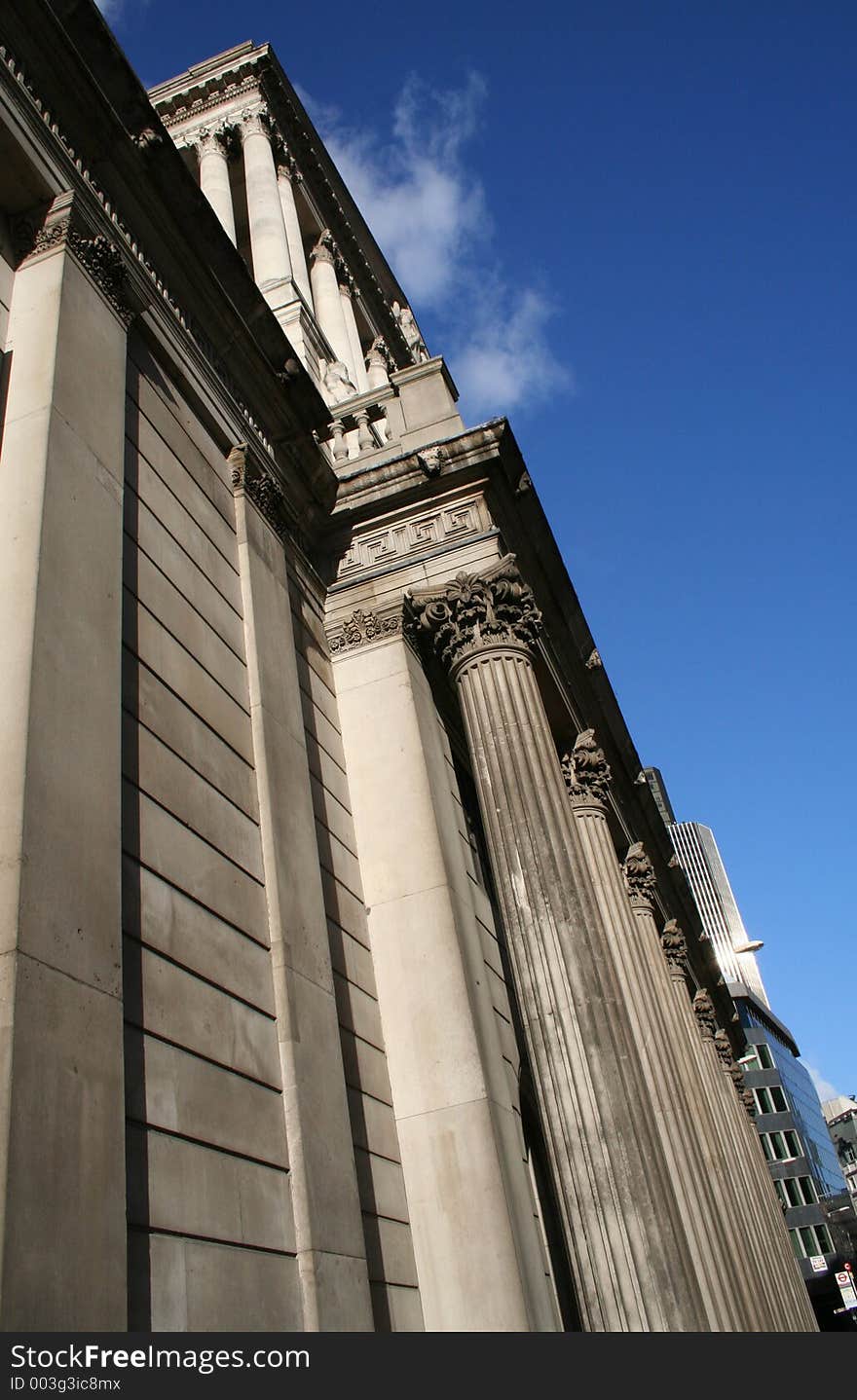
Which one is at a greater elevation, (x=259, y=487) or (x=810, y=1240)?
(x=810, y=1240)

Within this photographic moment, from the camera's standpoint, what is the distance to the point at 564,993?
11562 mm

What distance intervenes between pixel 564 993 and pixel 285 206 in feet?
81.8

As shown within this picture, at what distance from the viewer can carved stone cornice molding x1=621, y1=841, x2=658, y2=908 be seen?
2325cm

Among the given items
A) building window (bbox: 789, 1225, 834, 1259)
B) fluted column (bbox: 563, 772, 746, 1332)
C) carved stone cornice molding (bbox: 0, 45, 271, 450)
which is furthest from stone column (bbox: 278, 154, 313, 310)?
building window (bbox: 789, 1225, 834, 1259)

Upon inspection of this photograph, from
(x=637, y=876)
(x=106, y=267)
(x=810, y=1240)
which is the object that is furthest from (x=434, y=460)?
(x=810, y=1240)

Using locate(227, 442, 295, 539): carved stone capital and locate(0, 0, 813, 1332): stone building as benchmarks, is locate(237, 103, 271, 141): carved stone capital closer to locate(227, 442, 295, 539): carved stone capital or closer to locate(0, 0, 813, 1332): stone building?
locate(0, 0, 813, 1332): stone building

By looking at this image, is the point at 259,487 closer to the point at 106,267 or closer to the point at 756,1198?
the point at 106,267

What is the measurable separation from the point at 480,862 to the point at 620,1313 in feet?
22.9

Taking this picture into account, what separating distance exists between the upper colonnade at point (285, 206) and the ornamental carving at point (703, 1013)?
60.2 ft

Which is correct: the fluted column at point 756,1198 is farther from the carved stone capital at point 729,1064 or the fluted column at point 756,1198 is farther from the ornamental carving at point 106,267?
the ornamental carving at point 106,267

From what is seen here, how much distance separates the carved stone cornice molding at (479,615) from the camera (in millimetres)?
14234

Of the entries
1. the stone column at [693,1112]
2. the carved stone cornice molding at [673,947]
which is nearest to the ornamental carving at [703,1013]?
the stone column at [693,1112]

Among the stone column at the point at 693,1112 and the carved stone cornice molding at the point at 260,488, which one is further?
the stone column at the point at 693,1112

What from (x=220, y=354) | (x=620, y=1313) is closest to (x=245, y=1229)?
(x=620, y=1313)
